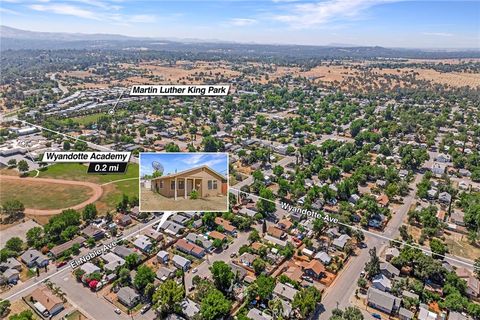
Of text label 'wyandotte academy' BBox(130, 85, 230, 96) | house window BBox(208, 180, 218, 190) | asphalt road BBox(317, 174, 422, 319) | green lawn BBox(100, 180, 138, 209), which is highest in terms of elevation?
text label 'wyandotte academy' BBox(130, 85, 230, 96)

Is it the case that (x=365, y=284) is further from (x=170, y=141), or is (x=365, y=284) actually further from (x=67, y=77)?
(x=67, y=77)

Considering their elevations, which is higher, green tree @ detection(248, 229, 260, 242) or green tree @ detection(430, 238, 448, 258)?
green tree @ detection(430, 238, 448, 258)

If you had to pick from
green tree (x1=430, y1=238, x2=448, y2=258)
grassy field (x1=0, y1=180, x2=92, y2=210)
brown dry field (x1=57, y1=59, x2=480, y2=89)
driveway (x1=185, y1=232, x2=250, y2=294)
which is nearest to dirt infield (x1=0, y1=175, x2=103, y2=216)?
grassy field (x1=0, y1=180, x2=92, y2=210)

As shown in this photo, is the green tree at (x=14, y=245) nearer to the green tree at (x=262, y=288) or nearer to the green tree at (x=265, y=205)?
the green tree at (x=262, y=288)

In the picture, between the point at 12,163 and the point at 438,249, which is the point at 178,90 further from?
the point at 12,163

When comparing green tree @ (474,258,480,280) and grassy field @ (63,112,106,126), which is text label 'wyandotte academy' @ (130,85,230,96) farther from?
grassy field @ (63,112,106,126)

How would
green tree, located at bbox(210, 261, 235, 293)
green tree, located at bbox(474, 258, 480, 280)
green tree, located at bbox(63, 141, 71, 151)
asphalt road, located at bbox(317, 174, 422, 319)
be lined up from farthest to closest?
1. green tree, located at bbox(63, 141, 71, 151)
2. green tree, located at bbox(474, 258, 480, 280)
3. green tree, located at bbox(210, 261, 235, 293)
4. asphalt road, located at bbox(317, 174, 422, 319)

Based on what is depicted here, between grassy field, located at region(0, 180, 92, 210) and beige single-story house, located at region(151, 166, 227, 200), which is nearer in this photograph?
beige single-story house, located at region(151, 166, 227, 200)
